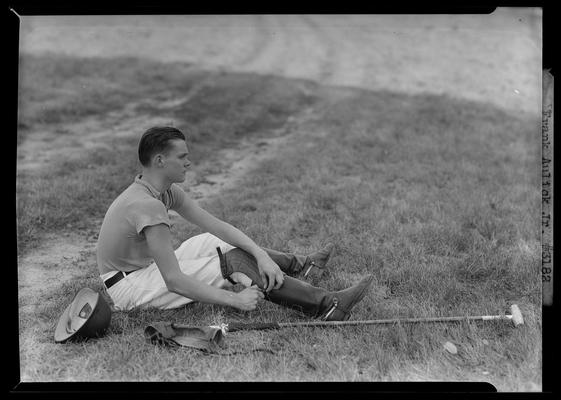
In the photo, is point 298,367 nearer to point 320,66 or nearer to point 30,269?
point 30,269

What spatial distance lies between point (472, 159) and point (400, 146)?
1.02 m

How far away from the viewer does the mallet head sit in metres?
3.89

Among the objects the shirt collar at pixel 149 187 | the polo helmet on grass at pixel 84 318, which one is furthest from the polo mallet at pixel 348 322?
the shirt collar at pixel 149 187

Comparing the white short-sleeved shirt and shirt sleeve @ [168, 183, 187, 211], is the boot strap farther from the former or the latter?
shirt sleeve @ [168, 183, 187, 211]

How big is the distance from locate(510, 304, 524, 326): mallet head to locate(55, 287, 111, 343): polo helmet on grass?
2.59m

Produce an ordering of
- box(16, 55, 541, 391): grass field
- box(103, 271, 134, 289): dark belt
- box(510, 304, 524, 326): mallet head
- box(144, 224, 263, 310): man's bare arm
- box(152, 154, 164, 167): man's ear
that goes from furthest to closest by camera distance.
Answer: box(103, 271, 134, 289): dark belt
box(152, 154, 164, 167): man's ear
box(510, 304, 524, 326): mallet head
box(144, 224, 263, 310): man's bare arm
box(16, 55, 541, 391): grass field

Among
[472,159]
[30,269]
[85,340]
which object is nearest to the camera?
[85,340]

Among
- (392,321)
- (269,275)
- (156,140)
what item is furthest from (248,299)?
(156,140)

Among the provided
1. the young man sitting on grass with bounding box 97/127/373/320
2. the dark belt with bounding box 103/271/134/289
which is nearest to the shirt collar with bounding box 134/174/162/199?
the young man sitting on grass with bounding box 97/127/373/320

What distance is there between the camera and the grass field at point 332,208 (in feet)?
11.8

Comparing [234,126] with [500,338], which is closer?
[500,338]

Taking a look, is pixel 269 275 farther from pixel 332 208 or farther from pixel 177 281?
pixel 332 208
